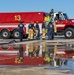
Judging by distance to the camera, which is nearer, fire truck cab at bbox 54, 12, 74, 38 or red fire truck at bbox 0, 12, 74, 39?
fire truck cab at bbox 54, 12, 74, 38

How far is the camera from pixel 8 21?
31.5 m

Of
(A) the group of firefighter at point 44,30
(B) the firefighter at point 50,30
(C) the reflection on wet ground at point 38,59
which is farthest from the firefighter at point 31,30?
(C) the reflection on wet ground at point 38,59

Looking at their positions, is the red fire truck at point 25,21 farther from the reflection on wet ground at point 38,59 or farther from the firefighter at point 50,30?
the reflection on wet ground at point 38,59

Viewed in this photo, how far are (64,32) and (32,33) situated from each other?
331 centimetres

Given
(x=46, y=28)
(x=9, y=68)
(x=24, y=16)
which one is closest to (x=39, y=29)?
(x=46, y=28)

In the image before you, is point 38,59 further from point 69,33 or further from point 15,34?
point 15,34

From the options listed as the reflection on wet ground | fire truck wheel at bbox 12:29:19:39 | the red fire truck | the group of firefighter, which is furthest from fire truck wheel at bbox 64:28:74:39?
the reflection on wet ground

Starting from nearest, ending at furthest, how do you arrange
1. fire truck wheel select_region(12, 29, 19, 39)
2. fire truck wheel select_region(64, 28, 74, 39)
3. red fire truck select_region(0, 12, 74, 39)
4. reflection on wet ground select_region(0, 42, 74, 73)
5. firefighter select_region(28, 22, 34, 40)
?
1. reflection on wet ground select_region(0, 42, 74, 73)
2. firefighter select_region(28, 22, 34, 40)
3. fire truck wheel select_region(64, 28, 74, 39)
4. red fire truck select_region(0, 12, 74, 39)
5. fire truck wheel select_region(12, 29, 19, 39)

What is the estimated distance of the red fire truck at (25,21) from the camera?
29297 mm

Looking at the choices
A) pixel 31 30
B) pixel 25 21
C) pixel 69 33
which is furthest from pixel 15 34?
pixel 69 33

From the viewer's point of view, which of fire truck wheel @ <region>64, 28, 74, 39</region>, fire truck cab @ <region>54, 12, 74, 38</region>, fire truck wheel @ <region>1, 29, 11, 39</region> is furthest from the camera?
fire truck wheel @ <region>1, 29, 11, 39</region>

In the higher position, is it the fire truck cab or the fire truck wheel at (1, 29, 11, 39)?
the fire truck cab

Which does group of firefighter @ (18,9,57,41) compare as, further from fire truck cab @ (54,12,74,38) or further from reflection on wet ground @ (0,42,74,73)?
reflection on wet ground @ (0,42,74,73)

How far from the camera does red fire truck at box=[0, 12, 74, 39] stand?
96.1 ft
